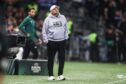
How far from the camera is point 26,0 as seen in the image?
33.9 m

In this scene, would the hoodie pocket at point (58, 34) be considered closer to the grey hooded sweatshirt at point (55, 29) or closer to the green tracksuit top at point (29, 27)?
the grey hooded sweatshirt at point (55, 29)

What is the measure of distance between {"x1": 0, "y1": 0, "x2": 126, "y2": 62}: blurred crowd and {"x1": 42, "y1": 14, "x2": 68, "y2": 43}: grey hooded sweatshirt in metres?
12.2

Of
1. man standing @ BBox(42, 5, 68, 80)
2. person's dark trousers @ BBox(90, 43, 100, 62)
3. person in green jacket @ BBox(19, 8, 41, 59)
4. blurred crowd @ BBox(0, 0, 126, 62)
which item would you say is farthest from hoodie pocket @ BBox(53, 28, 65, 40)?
person's dark trousers @ BBox(90, 43, 100, 62)

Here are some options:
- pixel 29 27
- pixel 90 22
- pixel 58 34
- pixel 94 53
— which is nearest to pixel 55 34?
pixel 58 34

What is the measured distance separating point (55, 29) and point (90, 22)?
1631 centimetres

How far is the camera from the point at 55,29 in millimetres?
18062

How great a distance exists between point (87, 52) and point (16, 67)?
40.0 ft

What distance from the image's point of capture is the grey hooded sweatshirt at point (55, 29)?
18000 mm

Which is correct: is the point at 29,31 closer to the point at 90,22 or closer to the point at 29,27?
the point at 29,27

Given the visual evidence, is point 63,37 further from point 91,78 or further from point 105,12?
Result: point 105,12

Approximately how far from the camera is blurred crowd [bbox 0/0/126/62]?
3184 cm

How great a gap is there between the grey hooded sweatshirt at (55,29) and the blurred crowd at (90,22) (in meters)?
12.2

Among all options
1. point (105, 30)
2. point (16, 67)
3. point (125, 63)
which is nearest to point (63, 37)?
point (16, 67)

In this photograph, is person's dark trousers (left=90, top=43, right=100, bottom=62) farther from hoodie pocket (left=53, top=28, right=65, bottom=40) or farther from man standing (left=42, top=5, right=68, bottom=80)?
hoodie pocket (left=53, top=28, right=65, bottom=40)
